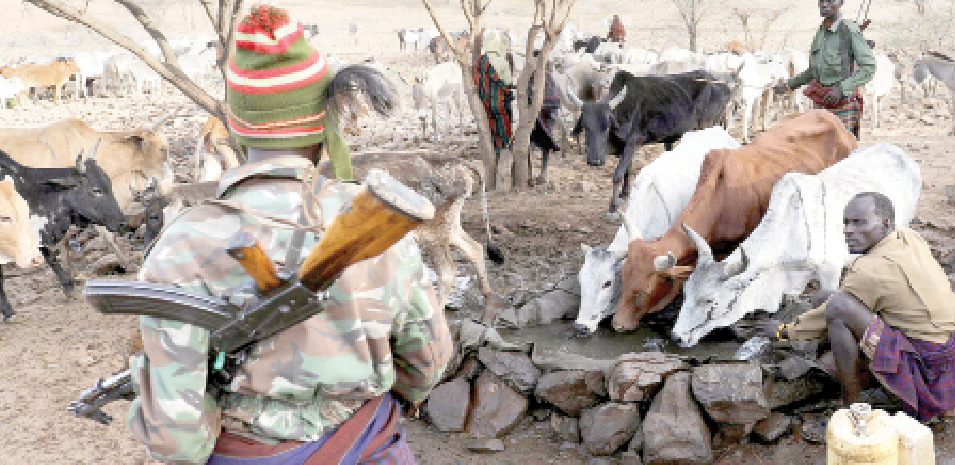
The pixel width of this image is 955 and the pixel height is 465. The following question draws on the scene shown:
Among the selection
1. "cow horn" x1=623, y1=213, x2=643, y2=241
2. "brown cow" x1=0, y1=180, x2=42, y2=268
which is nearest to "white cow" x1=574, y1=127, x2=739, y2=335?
"cow horn" x1=623, y1=213, x2=643, y2=241

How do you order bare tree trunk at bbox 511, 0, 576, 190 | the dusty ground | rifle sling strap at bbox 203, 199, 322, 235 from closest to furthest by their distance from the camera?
rifle sling strap at bbox 203, 199, 322, 235, the dusty ground, bare tree trunk at bbox 511, 0, 576, 190

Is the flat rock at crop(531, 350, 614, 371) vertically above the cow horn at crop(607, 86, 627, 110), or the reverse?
the cow horn at crop(607, 86, 627, 110)

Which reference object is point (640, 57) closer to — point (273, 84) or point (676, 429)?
point (676, 429)

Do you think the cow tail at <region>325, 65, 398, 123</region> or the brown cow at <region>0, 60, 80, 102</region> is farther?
the brown cow at <region>0, 60, 80, 102</region>

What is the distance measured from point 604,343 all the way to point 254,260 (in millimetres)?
3631

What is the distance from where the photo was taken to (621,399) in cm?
397

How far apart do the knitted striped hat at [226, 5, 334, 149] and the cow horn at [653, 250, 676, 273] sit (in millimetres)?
3158

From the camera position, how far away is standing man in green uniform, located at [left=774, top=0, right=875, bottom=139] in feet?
20.3

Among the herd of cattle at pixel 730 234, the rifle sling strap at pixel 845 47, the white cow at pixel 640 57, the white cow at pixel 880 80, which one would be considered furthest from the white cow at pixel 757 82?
the herd of cattle at pixel 730 234

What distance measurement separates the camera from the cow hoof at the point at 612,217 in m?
7.81

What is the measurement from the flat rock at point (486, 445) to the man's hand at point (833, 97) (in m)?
4.30

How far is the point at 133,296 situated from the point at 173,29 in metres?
37.4

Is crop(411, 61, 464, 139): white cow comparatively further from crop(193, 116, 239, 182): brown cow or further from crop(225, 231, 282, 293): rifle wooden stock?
crop(225, 231, 282, 293): rifle wooden stock

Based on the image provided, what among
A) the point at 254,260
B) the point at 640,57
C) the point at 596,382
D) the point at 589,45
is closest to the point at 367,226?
the point at 254,260
